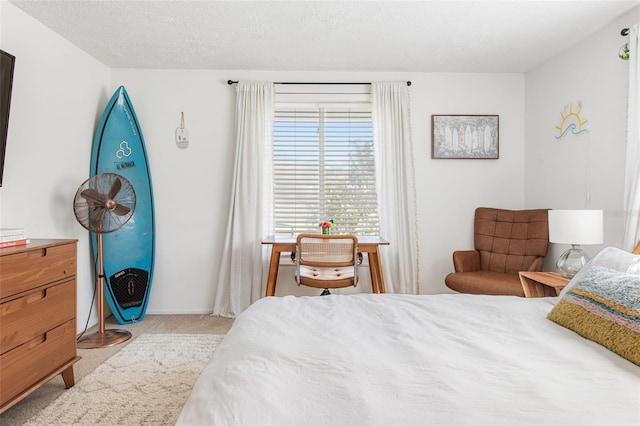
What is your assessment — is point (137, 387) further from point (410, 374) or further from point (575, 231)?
point (575, 231)

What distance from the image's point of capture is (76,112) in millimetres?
3100

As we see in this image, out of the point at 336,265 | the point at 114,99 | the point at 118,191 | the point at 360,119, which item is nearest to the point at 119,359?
the point at 118,191

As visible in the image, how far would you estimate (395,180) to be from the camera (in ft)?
12.1

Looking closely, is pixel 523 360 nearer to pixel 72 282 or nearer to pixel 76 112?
pixel 72 282

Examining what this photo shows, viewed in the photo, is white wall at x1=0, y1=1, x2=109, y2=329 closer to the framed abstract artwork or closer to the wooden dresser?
the wooden dresser

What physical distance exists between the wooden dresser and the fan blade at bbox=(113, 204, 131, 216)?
33.4 inches

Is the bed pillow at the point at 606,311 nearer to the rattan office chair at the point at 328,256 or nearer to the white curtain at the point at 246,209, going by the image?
the rattan office chair at the point at 328,256

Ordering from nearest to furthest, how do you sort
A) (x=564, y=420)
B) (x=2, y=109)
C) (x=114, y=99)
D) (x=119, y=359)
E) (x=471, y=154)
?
(x=564, y=420) → (x=2, y=109) → (x=119, y=359) → (x=114, y=99) → (x=471, y=154)

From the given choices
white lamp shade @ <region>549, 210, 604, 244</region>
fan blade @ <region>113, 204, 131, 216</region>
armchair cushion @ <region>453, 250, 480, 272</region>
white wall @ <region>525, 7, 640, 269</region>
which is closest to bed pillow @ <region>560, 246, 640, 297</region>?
white lamp shade @ <region>549, 210, 604, 244</region>

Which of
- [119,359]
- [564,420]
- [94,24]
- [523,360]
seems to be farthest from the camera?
[94,24]

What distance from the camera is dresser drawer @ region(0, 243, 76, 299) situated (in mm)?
1709

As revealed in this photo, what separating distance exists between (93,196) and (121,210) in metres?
0.23

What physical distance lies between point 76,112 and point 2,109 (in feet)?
3.33

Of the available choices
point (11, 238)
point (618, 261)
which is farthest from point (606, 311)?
point (11, 238)
